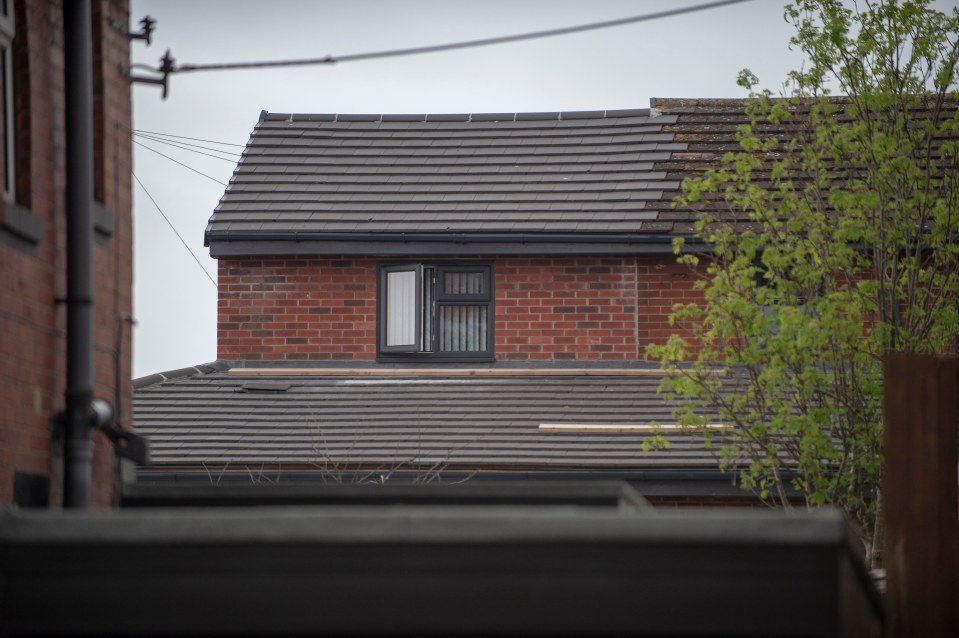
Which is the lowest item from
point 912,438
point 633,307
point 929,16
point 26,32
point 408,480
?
point 408,480

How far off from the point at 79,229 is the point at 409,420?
7.57 meters

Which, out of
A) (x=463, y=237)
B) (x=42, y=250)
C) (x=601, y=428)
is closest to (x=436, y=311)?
(x=463, y=237)

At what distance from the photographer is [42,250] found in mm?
7691

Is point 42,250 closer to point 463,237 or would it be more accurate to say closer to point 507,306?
point 463,237

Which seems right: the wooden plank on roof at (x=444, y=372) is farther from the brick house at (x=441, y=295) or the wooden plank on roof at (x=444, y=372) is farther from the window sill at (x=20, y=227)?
the window sill at (x=20, y=227)

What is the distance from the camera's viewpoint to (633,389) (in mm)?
15672

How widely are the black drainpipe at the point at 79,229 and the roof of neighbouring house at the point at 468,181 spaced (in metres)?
8.88

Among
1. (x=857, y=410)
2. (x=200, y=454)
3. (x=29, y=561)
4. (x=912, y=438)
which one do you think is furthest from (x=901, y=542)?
(x=200, y=454)

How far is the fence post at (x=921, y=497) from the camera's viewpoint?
6.88m

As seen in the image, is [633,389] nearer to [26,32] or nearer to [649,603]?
[26,32]

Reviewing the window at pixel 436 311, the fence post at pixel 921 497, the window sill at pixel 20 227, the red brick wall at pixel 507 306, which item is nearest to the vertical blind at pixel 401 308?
the window at pixel 436 311

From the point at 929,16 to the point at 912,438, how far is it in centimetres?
635

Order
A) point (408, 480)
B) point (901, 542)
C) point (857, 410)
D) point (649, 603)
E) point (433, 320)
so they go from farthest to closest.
Result: point (433, 320), point (408, 480), point (857, 410), point (901, 542), point (649, 603)

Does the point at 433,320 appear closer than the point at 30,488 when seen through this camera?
No
